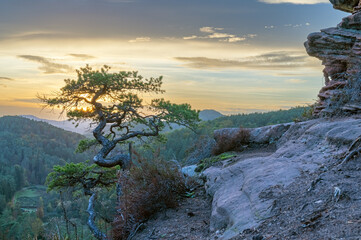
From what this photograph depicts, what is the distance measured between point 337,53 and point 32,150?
532 ft

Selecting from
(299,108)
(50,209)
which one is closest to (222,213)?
(299,108)

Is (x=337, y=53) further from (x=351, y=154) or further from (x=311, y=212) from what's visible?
(x=311, y=212)

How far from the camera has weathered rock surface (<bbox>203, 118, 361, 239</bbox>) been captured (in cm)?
478

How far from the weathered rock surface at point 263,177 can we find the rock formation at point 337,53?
379 cm

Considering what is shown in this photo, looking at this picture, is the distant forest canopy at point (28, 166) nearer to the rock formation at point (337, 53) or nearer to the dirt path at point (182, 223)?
A: the rock formation at point (337, 53)

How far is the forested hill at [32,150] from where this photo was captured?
132975 mm

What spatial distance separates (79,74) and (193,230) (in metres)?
10.6

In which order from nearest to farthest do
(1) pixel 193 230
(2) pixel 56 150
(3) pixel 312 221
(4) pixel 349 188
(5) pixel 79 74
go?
(3) pixel 312 221
(4) pixel 349 188
(1) pixel 193 230
(5) pixel 79 74
(2) pixel 56 150

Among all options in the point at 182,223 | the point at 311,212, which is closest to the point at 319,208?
the point at 311,212

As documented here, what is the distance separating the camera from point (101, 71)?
47.0ft

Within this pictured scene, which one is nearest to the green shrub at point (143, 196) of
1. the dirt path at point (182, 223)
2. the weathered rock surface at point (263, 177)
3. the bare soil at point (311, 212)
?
the dirt path at point (182, 223)

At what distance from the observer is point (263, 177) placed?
5703 mm

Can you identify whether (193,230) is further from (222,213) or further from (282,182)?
(282,182)

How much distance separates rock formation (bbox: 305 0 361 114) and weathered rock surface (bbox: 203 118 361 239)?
149 inches
